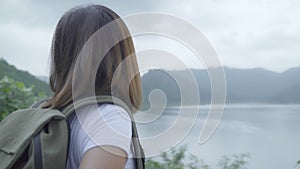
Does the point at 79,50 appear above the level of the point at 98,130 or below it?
above

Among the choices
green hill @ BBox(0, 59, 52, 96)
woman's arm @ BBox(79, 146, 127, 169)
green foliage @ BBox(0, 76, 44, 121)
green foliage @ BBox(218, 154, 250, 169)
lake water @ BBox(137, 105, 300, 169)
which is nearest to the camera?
woman's arm @ BBox(79, 146, 127, 169)

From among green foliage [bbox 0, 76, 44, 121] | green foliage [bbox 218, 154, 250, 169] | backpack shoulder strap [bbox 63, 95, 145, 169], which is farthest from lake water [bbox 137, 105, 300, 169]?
green foliage [bbox 0, 76, 44, 121]

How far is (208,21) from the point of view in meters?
1.29

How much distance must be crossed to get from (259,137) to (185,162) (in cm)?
37

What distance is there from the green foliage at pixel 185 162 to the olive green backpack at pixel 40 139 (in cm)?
95

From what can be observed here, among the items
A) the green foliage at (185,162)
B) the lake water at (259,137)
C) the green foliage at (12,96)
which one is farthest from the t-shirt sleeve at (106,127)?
the green foliage at (12,96)

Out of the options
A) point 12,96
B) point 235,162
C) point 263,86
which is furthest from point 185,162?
point 12,96

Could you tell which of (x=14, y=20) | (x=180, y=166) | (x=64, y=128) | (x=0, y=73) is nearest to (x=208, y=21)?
(x=180, y=166)

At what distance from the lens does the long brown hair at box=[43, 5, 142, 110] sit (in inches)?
23.4

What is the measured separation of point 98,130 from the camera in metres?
0.54

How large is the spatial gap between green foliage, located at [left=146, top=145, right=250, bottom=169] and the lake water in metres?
0.02

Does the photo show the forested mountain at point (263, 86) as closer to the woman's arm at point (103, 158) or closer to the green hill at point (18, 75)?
the woman's arm at point (103, 158)

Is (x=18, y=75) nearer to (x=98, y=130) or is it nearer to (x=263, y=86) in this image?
(x=263, y=86)

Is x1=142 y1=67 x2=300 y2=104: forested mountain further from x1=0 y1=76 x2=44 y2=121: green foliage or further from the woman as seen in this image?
x1=0 y1=76 x2=44 y2=121: green foliage
